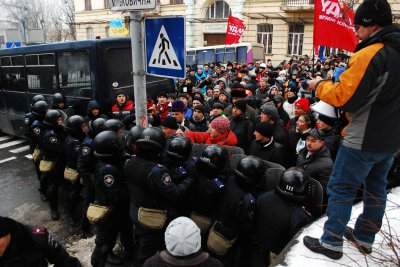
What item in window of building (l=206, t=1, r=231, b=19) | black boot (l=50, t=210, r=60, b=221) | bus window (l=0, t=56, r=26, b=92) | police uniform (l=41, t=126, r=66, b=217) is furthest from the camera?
window of building (l=206, t=1, r=231, b=19)

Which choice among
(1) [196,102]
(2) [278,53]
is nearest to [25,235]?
(1) [196,102]

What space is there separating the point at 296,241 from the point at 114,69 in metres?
5.13

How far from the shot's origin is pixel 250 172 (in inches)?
117

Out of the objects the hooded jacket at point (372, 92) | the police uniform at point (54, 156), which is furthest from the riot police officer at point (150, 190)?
the police uniform at point (54, 156)

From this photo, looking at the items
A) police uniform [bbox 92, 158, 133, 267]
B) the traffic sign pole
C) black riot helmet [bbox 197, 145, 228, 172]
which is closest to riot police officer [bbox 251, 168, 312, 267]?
black riot helmet [bbox 197, 145, 228, 172]

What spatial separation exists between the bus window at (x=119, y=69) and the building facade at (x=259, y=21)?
21098 millimetres

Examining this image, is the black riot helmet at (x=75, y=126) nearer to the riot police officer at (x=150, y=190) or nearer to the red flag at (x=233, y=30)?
the riot police officer at (x=150, y=190)

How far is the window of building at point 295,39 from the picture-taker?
84.6ft

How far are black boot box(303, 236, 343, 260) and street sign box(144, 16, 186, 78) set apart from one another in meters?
1.87

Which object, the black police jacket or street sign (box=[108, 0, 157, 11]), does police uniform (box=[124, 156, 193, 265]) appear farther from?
street sign (box=[108, 0, 157, 11])

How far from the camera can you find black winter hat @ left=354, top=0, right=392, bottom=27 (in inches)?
77.7

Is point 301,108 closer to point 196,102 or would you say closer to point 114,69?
point 196,102

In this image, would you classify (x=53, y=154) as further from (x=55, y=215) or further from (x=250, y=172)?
(x=250, y=172)

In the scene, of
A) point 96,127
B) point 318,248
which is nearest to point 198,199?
point 318,248
